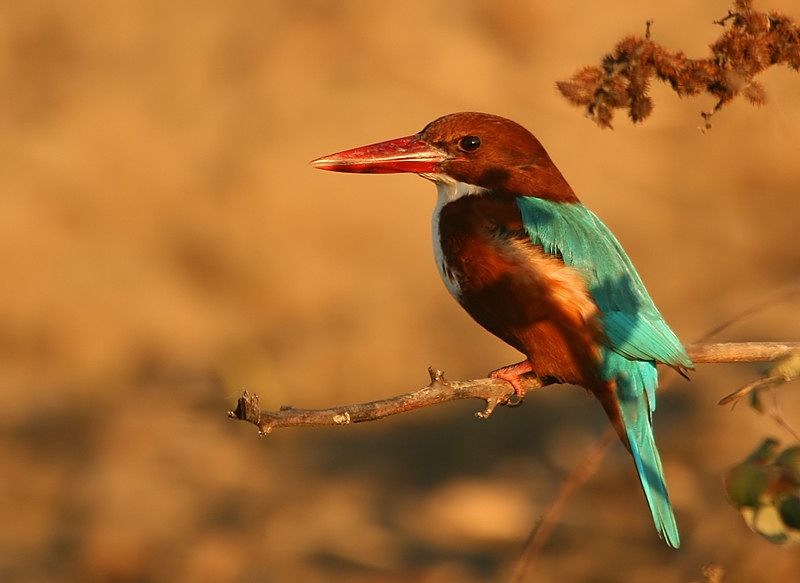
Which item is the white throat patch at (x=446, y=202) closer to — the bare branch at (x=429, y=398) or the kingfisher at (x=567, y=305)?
the kingfisher at (x=567, y=305)

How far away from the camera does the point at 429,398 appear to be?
8.79 feet

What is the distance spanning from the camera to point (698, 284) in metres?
7.94

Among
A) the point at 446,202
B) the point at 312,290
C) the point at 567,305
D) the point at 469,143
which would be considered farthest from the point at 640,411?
the point at 312,290

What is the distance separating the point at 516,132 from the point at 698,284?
4.51 metres

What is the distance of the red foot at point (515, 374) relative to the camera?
3383 millimetres

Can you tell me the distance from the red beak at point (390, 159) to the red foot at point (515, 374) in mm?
649

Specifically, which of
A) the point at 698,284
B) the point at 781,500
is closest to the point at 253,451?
the point at 698,284

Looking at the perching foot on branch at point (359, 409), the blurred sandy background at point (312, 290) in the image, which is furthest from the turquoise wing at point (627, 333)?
the blurred sandy background at point (312, 290)

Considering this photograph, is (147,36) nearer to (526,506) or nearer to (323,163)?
(526,506)

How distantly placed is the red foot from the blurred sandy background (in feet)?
4.23

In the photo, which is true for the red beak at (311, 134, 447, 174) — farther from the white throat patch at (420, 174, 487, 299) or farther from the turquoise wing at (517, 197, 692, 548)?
the turquoise wing at (517, 197, 692, 548)

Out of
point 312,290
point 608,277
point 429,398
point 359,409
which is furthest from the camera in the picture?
point 312,290

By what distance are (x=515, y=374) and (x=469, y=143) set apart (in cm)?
71

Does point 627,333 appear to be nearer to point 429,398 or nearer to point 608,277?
point 608,277
